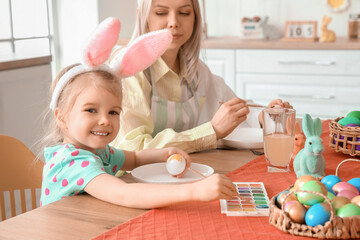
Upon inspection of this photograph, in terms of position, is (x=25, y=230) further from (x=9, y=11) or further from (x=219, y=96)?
(x=9, y=11)

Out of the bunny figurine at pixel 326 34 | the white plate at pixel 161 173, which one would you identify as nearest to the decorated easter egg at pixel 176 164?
the white plate at pixel 161 173

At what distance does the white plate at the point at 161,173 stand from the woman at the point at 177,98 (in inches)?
8.9

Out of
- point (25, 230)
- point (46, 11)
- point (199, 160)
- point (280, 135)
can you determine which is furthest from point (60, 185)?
point (46, 11)

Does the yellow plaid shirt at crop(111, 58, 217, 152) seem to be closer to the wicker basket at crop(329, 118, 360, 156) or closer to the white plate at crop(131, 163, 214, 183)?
the white plate at crop(131, 163, 214, 183)

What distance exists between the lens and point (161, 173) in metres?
1.21

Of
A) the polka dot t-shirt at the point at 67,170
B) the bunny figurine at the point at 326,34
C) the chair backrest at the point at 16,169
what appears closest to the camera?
the polka dot t-shirt at the point at 67,170

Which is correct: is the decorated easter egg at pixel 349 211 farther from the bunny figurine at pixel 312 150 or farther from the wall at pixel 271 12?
the wall at pixel 271 12

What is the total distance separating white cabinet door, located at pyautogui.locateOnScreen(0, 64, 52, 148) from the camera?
7.15 feet

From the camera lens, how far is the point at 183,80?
1.82 m

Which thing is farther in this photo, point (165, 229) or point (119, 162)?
point (119, 162)

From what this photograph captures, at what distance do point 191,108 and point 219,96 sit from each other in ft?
0.68

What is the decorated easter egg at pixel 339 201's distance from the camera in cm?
81

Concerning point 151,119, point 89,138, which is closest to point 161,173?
Result: point 89,138

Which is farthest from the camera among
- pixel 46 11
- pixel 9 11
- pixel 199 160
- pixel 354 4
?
pixel 354 4
